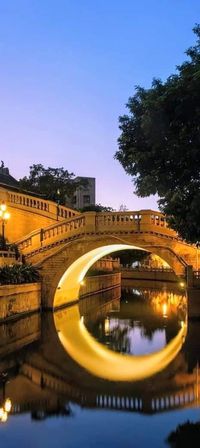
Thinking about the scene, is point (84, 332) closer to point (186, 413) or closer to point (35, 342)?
point (35, 342)

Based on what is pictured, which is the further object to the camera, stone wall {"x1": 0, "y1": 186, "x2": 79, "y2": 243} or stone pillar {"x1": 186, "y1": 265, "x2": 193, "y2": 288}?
stone wall {"x1": 0, "y1": 186, "x2": 79, "y2": 243}

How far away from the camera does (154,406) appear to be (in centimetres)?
1080

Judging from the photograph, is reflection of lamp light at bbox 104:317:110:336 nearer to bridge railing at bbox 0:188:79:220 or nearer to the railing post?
the railing post

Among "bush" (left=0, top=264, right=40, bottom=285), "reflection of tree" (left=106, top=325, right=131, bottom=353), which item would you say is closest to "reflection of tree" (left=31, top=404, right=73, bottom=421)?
"reflection of tree" (left=106, top=325, right=131, bottom=353)

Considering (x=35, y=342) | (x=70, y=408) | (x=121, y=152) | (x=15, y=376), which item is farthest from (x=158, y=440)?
(x=35, y=342)

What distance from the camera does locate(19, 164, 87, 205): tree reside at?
40500 millimetres

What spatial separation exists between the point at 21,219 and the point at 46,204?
5.80 ft

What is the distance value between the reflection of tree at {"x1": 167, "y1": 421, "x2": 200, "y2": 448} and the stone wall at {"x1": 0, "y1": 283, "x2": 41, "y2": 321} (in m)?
11.8

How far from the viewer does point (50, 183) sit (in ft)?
133

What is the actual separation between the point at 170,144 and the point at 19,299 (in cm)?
1230

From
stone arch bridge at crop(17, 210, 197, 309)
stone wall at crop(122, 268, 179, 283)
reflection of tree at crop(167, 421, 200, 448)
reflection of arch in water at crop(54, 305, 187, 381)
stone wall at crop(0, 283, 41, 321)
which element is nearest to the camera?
reflection of tree at crop(167, 421, 200, 448)

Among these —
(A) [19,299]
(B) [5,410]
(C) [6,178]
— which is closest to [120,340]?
(A) [19,299]

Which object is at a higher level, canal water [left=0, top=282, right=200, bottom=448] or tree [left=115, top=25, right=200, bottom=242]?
tree [left=115, top=25, right=200, bottom=242]

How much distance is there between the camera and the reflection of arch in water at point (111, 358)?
46.4 feet
